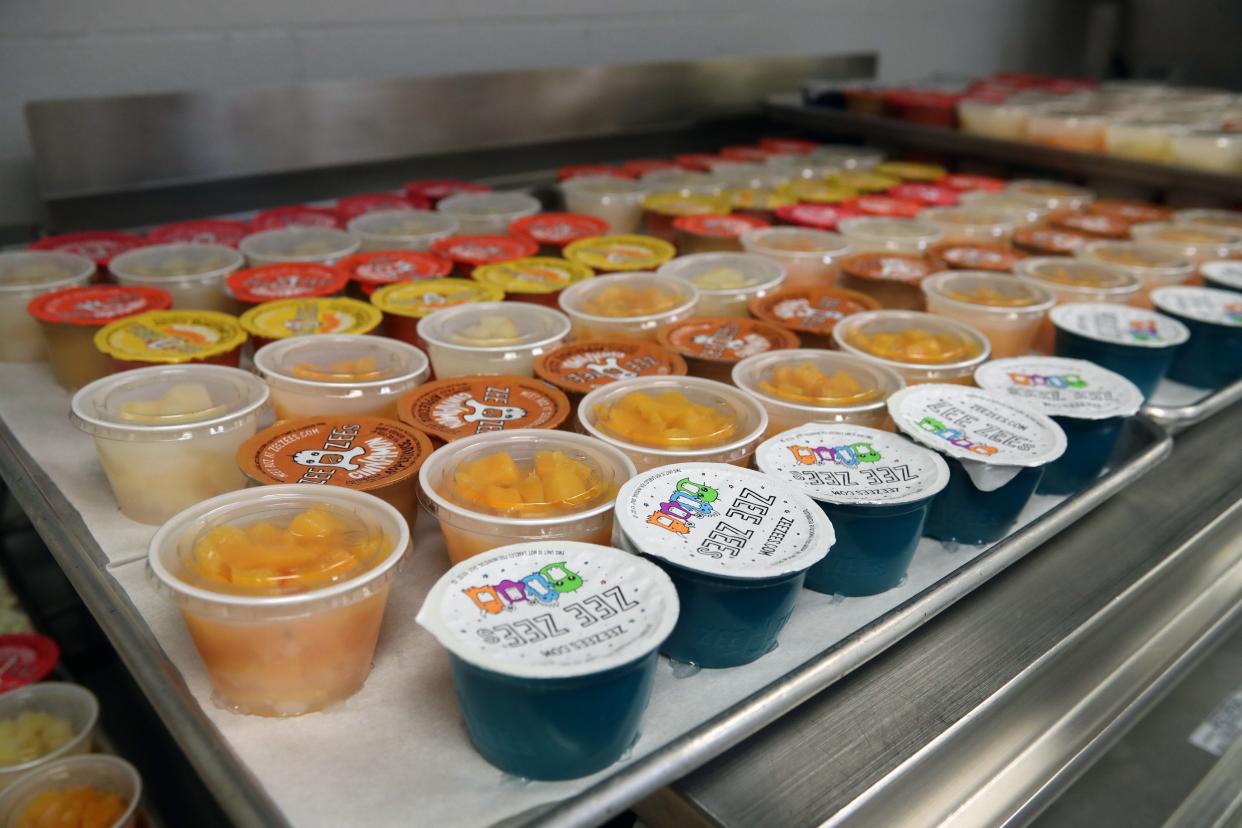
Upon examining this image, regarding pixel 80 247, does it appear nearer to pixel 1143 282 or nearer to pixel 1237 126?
pixel 1143 282

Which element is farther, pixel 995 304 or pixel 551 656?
pixel 995 304

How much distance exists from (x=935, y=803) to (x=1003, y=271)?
54.8 inches

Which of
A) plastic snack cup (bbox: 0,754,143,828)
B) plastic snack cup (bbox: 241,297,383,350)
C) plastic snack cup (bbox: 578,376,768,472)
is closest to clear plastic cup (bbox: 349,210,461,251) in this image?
plastic snack cup (bbox: 241,297,383,350)

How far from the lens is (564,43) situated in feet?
11.3

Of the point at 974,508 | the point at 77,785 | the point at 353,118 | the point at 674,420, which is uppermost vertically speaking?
the point at 353,118

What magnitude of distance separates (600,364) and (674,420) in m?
0.27

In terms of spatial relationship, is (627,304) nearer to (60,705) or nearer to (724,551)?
(724,551)

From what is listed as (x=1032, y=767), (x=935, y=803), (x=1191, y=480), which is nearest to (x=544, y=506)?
(x=935, y=803)

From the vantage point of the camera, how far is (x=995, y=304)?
1821mm

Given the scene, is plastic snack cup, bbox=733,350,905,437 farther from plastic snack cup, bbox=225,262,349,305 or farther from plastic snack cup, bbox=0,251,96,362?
plastic snack cup, bbox=0,251,96,362

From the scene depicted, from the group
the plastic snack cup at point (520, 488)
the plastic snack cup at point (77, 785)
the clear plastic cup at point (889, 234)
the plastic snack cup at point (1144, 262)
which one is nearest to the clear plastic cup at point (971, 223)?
the clear plastic cup at point (889, 234)

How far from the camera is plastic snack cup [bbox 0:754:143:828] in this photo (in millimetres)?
1587

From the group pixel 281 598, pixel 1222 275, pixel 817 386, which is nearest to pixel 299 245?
pixel 817 386

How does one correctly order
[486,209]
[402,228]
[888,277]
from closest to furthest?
[888,277]
[402,228]
[486,209]
